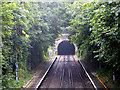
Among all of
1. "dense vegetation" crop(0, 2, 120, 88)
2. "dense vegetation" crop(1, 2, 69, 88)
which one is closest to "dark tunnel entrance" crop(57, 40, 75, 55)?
"dense vegetation" crop(0, 2, 120, 88)

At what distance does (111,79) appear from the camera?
11.9 m

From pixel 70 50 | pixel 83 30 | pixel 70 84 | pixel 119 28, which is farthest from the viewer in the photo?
pixel 70 50

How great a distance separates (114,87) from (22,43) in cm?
751

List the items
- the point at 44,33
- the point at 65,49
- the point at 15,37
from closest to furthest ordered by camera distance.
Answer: the point at 15,37 < the point at 44,33 < the point at 65,49

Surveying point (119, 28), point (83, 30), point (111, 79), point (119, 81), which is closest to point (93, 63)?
point (83, 30)

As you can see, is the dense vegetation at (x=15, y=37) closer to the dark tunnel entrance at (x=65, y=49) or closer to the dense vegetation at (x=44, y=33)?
the dense vegetation at (x=44, y=33)

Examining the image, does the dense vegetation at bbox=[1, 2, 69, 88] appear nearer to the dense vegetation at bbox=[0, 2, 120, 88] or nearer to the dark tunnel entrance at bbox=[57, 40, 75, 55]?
the dense vegetation at bbox=[0, 2, 120, 88]

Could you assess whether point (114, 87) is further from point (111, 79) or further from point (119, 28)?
point (119, 28)

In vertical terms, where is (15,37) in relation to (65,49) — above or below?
above

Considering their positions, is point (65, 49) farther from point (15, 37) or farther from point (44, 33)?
point (15, 37)

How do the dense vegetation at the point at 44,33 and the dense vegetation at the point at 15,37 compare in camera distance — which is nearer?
the dense vegetation at the point at 44,33

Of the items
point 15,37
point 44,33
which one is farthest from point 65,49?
point 15,37

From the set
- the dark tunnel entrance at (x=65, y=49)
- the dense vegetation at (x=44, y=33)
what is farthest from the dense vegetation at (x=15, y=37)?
the dark tunnel entrance at (x=65, y=49)

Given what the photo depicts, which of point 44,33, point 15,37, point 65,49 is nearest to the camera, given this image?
point 15,37
